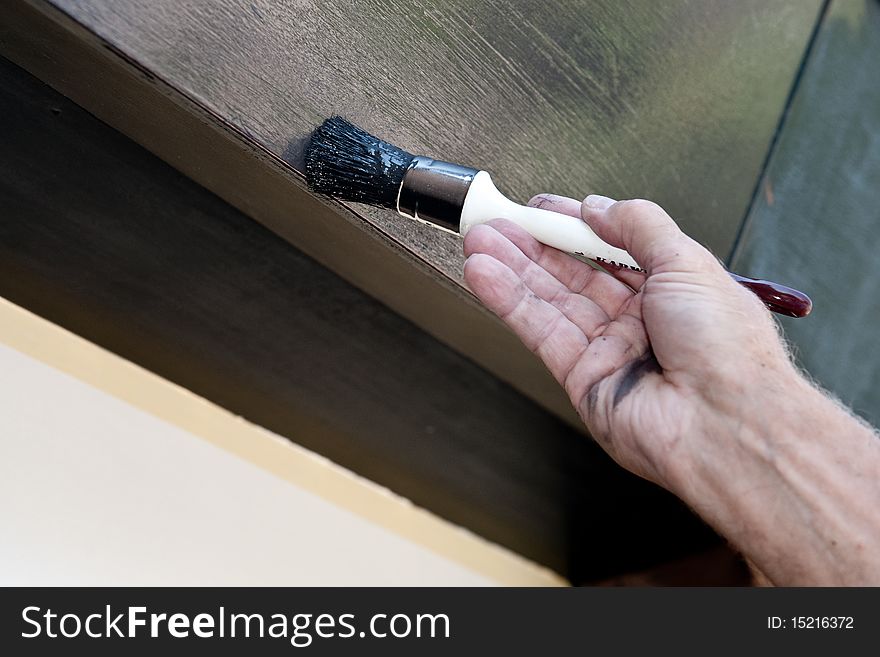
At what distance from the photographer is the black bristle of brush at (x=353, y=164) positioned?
0.59 metres

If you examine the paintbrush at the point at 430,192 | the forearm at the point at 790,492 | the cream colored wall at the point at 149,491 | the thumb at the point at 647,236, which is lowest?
the forearm at the point at 790,492

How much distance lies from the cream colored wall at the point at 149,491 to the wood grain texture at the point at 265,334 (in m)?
0.03

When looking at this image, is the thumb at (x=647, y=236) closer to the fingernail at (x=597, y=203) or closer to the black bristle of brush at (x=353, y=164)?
the fingernail at (x=597, y=203)

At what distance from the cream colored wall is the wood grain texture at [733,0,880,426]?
0.56 meters

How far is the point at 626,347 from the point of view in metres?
0.68

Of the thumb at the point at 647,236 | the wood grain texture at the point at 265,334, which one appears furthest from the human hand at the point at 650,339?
the wood grain texture at the point at 265,334

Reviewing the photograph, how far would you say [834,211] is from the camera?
1046mm

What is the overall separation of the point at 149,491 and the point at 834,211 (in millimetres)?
895

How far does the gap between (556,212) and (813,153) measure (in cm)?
52

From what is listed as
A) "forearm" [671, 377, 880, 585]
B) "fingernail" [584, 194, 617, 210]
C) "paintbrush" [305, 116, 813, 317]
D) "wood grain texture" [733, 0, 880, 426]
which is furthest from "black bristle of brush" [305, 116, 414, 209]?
"wood grain texture" [733, 0, 880, 426]

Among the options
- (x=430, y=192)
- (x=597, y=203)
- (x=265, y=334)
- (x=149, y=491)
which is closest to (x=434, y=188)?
(x=430, y=192)
